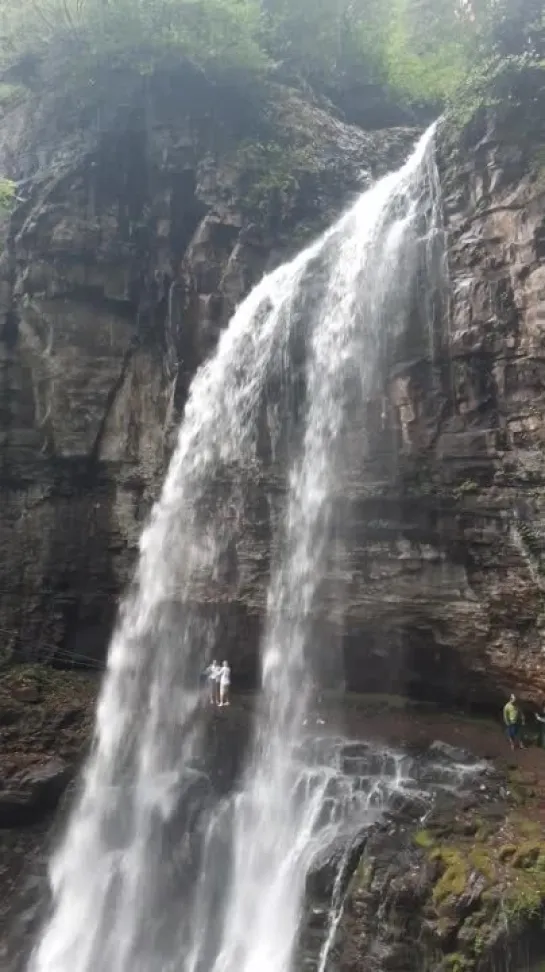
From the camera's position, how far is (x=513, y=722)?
1100 cm

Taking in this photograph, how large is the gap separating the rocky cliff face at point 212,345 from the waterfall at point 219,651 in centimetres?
59

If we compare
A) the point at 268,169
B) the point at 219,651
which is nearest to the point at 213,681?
the point at 219,651

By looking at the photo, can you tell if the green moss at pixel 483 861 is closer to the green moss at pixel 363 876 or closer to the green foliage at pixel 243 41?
the green moss at pixel 363 876

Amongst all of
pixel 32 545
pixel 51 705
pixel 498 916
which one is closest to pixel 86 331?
pixel 32 545

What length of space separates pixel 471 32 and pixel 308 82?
6737mm

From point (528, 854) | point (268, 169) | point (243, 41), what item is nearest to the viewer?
point (528, 854)

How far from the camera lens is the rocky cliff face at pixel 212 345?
1181 centimetres

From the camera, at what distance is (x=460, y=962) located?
7457 mm

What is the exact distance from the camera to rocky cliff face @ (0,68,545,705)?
11.8m

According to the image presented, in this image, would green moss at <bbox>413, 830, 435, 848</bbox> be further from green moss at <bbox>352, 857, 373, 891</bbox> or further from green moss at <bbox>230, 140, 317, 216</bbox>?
green moss at <bbox>230, 140, 317, 216</bbox>

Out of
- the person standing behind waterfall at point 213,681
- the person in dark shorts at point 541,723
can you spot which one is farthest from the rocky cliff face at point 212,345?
the person standing behind waterfall at point 213,681

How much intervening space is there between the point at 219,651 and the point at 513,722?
6064mm

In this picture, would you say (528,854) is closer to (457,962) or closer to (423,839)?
(423,839)

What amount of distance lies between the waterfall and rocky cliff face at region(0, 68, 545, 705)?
59 cm
